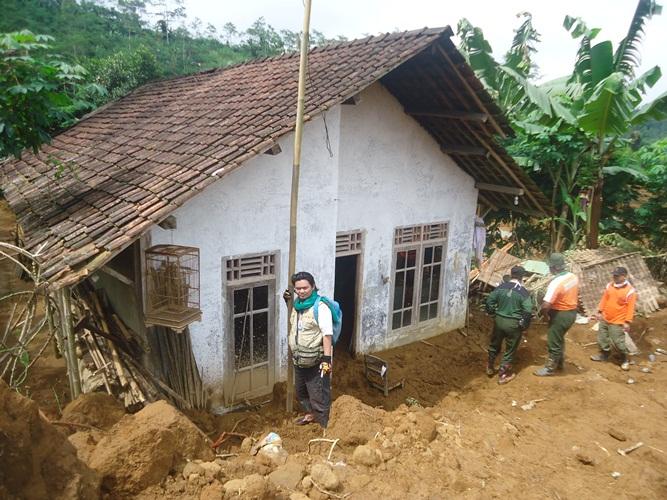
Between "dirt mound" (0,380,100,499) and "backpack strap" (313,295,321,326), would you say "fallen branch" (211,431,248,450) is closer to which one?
"backpack strap" (313,295,321,326)

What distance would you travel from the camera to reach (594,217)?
428 inches

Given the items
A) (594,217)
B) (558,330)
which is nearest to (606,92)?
(594,217)

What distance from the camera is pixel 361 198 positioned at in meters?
7.50

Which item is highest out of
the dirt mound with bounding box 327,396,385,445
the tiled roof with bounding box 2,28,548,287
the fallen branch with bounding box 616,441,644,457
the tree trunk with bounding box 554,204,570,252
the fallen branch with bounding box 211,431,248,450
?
the tiled roof with bounding box 2,28,548,287

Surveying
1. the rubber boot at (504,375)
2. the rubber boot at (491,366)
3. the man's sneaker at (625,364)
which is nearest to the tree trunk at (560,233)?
the man's sneaker at (625,364)

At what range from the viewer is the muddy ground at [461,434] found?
3.98 m

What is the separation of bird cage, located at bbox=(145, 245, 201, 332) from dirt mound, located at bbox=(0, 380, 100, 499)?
6.61ft

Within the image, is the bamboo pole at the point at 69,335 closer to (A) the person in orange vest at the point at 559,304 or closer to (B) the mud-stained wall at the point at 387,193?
(B) the mud-stained wall at the point at 387,193

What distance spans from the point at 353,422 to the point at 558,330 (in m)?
4.05

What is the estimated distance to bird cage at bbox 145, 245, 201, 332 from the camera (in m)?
4.99

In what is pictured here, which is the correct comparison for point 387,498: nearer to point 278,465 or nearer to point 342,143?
point 278,465

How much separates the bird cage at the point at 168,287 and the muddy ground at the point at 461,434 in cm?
146

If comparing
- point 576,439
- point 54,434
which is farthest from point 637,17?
point 54,434

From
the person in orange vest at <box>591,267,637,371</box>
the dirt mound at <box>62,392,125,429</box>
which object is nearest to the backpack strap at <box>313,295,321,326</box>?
the dirt mound at <box>62,392,125,429</box>
